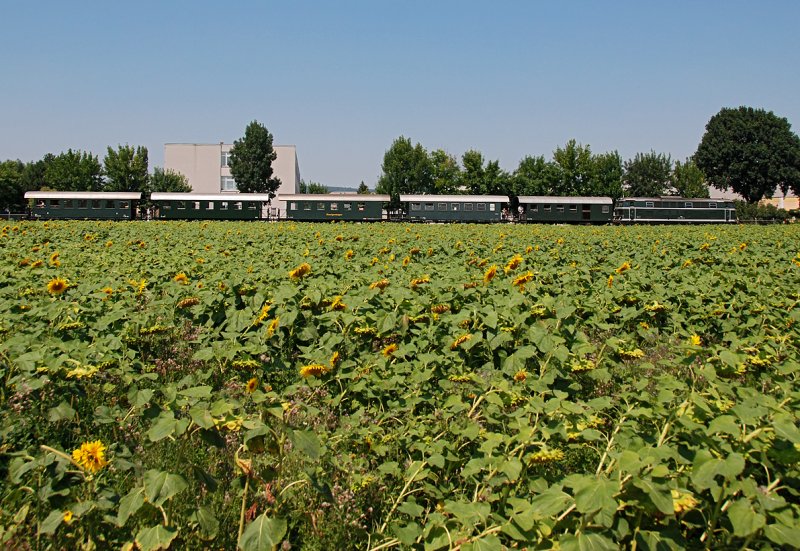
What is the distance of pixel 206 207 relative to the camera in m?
50.2

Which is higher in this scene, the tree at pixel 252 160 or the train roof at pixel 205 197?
the tree at pixel 252 160

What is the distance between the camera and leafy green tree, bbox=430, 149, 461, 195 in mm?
70938

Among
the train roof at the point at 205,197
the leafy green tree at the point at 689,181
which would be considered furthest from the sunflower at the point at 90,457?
the leafy green tree at the point at 689,181

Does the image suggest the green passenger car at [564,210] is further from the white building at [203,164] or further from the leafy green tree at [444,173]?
the white building at [203,164]

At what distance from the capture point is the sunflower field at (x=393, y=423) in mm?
2225

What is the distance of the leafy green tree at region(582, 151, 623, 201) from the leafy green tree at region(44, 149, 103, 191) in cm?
5807

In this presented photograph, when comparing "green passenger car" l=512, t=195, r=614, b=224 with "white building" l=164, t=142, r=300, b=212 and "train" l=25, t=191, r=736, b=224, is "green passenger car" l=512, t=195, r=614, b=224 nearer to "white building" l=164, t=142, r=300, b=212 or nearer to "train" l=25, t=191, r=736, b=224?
"train" l=25, t=191, r=736, b=224

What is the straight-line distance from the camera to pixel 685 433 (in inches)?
101

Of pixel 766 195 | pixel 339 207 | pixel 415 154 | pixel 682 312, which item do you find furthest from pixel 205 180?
pixel 682 312

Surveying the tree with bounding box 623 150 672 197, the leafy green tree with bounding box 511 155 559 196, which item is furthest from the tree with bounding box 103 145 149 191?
the tree with bounding box 623 150 672 197

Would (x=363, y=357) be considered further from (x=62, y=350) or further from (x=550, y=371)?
(x=62, y=350)

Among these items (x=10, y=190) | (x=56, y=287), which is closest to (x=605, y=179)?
(x=10, y=190)

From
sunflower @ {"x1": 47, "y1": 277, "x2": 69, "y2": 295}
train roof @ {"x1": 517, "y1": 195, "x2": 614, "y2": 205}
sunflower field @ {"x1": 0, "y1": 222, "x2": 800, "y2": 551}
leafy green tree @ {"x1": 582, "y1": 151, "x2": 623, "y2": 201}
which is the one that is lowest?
sunflower field @ {"x1": 0, "y1": 222, "x2": 800, "y2": 551}

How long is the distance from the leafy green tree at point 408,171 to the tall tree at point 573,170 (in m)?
15.5
